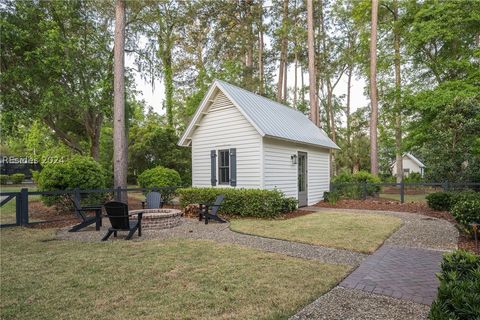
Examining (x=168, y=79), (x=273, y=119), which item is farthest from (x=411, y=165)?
(x=273, y=119)

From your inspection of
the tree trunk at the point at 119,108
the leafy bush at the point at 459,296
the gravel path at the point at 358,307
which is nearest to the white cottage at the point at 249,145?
the tree trunk at the point at 119,108

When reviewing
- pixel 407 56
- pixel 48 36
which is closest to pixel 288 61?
pixel 407 56

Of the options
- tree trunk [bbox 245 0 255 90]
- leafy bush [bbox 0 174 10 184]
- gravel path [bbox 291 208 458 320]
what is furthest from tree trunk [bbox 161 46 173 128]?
leafy bush [bbox 0 174 10 184]

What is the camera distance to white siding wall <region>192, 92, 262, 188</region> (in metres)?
10.8

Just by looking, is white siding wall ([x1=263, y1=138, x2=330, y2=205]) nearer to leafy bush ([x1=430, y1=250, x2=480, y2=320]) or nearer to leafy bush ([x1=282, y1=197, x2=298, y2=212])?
leafy bush ([x1=282, y1=197, x2=298, y2=212])

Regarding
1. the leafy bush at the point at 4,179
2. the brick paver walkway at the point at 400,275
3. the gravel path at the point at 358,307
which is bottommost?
the brick paver walkway at the point at 400,275

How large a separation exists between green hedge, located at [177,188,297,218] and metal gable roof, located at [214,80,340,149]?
2.13 meters

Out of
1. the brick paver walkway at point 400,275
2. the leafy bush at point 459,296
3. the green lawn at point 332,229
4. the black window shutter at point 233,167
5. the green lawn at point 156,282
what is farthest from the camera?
the black window shutter at point 233,167

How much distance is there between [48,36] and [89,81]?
275 centimetres

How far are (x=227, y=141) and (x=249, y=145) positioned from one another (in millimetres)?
1183

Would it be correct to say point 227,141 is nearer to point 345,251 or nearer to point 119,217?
point 119,217

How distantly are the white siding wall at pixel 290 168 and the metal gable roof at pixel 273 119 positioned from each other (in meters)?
0.41

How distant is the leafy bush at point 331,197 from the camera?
47.0 feet

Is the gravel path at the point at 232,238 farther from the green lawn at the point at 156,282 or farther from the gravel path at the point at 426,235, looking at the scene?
the gravel path at the point at 426,235
